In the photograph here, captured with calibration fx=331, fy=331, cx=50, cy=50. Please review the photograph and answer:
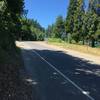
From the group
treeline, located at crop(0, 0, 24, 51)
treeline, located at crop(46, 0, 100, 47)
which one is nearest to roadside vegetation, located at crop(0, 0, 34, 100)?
treeline, located at crop(0, 0, 24, 51)

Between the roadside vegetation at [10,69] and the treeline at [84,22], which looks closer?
the roadside vegetation at [10,69]

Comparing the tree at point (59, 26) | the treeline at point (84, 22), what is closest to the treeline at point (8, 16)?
A: the treeline at point (84, 22)

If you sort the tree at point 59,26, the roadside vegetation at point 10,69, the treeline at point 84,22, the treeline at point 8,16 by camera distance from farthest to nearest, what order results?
the tree at point 59,26
the treeline at point 84,22
the treeline at point 8,16
the roadside vegetation at point 10,69

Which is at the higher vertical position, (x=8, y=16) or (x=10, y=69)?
(x=8, y=16)

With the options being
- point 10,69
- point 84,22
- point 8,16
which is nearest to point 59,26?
point 84,22

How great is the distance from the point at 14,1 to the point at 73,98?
53.2ft

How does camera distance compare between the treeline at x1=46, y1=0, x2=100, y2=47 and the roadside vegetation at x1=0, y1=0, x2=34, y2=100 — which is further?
the treeline at x1=46, y1=0, x2=100, y2=47

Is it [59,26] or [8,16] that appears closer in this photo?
[8,16]

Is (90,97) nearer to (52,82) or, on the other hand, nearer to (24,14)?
(52,82)

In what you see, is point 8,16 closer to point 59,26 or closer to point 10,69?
point 10,69

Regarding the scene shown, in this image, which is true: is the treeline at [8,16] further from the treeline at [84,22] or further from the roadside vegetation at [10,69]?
the treeline at [84,22]

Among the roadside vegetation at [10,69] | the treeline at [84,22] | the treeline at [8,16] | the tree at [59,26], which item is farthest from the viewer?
the tree at [59,26]

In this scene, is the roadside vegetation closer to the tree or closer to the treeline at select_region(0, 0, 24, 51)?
the treeline at select_region(0, 0, 24, 51)

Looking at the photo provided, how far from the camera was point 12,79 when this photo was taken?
1419 cm
